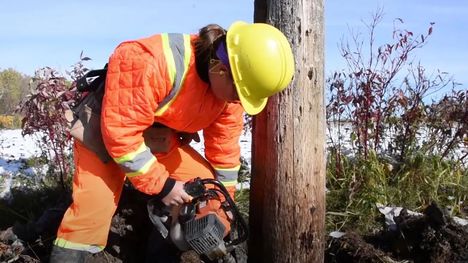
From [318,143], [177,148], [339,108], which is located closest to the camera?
[318,143]

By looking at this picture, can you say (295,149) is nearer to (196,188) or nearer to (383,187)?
(196,188)

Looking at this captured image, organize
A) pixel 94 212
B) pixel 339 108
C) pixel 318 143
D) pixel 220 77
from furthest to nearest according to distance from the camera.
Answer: pixel 339 108, pixel 318 143, pixel 94 212, pixel 220 77

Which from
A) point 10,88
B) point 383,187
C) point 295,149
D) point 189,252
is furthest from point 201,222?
point 10,88

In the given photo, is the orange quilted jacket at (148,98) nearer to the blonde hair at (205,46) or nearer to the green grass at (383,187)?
the blonde hair at (205,46)

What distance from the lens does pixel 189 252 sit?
3.51m

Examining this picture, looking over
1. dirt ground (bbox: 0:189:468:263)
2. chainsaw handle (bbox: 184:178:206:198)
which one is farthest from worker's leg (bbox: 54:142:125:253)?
chainsaw handle (bbox: 184:178:206:198)

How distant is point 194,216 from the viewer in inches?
123

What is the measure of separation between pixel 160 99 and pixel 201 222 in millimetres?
722

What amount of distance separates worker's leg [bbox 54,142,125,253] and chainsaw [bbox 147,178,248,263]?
263 mm

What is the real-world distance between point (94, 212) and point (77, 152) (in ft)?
1.16

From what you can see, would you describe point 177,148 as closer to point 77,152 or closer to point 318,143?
point 77,152

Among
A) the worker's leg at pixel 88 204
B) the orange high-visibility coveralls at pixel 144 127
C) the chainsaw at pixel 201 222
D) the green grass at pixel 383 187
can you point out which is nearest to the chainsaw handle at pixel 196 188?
the chainsaw at pixel 201 222

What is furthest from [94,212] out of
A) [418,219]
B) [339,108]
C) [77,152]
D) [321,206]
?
[339,108]

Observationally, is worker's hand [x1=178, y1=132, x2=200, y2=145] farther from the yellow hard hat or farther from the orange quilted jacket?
the yellow hard hat
